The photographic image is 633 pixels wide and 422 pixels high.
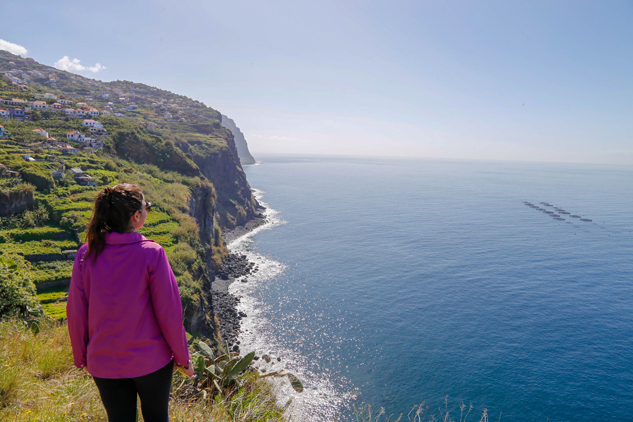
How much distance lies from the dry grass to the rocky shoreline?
27105mm

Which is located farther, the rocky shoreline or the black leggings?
the rocky shoreline

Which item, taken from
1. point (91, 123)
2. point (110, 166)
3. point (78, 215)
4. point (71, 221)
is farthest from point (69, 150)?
point (71, 221)

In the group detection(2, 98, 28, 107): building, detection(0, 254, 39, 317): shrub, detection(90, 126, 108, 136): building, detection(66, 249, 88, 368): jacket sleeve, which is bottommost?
detection(0, 254, 39, 317): shrub

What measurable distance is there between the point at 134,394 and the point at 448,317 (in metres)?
42.0

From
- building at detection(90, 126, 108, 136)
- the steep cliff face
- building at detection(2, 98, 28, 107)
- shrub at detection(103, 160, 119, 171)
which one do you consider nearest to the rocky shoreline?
the steep cliff face

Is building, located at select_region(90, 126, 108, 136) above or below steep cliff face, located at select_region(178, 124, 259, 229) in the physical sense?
above

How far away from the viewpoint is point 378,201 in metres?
115

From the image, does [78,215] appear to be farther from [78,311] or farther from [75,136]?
[78,311]

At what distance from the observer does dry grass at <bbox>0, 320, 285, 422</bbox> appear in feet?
16.2

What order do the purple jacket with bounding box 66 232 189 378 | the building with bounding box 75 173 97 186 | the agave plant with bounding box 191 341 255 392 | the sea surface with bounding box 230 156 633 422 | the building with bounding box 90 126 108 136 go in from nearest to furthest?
the purple jacket with bounding box 66 232 189 378 → the agave plant with bounding box 191 341 255 392 → the sea surface with bounding box 230 156 633 422 → the building with bounding box 75 173 97 186 → the building with bounding box 90 126 108 136

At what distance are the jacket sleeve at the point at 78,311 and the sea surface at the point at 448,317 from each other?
4.83m

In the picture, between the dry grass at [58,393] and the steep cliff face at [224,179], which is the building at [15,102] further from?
the dry grass at [58,393]

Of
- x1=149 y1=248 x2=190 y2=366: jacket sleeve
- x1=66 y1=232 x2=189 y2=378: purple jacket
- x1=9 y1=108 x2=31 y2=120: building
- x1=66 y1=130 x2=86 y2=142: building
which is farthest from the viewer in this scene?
x1=9 y1=108 x2=31 y2=120: building

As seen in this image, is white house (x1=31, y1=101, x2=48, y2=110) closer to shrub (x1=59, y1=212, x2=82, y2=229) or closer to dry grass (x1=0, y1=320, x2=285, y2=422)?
shrub (x1=59, y1=212, x2=82, y2=229)
